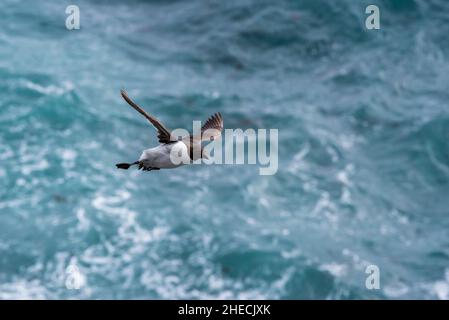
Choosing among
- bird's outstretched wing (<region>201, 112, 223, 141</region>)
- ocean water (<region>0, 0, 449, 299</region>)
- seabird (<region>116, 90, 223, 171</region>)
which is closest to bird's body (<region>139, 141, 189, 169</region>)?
seabird (<region>116, 90, 223, 171</region>)

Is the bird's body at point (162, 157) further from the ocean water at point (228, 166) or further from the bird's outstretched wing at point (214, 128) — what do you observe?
the ocean water at point (228, 166)

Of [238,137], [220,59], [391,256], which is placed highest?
[220,59]

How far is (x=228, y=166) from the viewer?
2748 cm

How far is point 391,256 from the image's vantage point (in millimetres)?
24625

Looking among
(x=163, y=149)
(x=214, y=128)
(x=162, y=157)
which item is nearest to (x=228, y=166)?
(x=214, y=128)

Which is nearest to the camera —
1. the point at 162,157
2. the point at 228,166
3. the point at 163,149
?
the point at 162,157

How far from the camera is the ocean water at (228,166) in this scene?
23.6 metres

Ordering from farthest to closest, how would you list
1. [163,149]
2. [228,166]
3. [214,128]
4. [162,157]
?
[228,166] < [214,128] < [163,149] < [162,157]

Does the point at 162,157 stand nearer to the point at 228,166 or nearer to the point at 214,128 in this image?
the point at 214,128

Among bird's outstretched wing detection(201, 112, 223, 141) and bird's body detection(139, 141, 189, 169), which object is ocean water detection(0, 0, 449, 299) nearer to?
bird's outstretched wing detection(201, 112, 223, 141)

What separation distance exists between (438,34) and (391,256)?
10.8 meters

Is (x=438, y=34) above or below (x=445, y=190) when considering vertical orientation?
above

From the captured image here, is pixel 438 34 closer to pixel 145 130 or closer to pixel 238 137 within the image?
pixel 238 137

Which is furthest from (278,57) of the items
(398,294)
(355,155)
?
(398,294)
